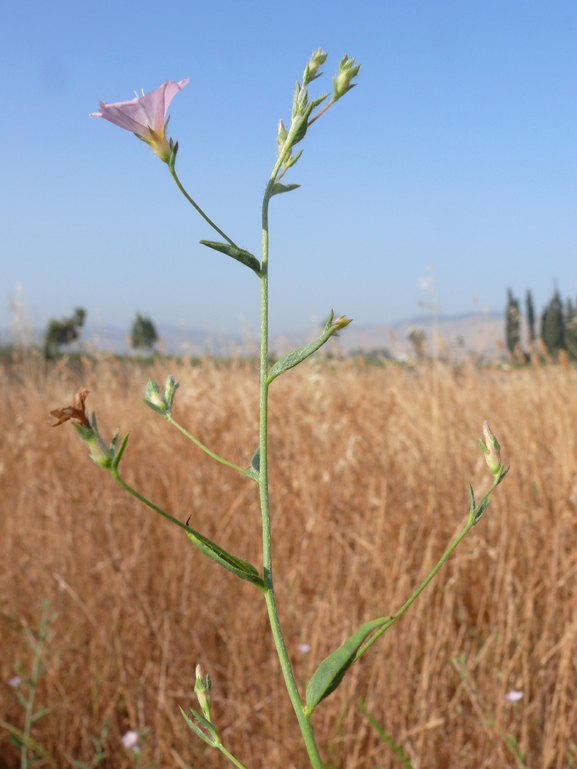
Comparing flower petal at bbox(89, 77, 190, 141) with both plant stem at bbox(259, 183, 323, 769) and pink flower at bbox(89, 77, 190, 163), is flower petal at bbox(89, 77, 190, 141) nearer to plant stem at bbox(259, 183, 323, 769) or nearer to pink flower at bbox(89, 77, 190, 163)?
pink flower at bbox(89, 77, 190, 163)

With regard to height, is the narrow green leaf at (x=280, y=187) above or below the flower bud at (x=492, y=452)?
above

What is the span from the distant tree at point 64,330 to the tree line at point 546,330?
7.74 m

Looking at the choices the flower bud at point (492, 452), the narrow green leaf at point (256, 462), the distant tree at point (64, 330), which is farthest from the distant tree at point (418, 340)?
the distant tree at point (64, 330)

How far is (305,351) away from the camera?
0.42 m

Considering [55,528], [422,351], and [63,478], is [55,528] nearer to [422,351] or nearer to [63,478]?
[63,478]

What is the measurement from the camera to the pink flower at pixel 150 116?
0.50 meters

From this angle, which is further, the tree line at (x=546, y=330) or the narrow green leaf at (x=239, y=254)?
the tree line at (x=546, y=330)

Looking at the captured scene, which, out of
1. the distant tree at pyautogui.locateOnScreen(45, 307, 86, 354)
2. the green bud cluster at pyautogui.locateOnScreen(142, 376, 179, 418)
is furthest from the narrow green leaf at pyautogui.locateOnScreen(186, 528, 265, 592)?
the distant tree at pyautogui.locateOnScreen(45, 307, 86, 354)

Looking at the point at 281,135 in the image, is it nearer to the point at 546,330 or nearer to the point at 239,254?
the point at 239,254

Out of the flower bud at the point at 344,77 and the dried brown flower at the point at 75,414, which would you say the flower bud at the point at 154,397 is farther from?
the flower bud at the point at 344,77

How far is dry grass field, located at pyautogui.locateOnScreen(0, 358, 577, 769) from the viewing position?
4.41ft

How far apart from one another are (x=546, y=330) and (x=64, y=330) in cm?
1144

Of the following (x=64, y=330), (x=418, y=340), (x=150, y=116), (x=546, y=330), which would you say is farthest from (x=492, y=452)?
(x=546, y=330)

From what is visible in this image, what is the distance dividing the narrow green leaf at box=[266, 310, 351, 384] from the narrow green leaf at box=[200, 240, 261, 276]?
56 millimetres
